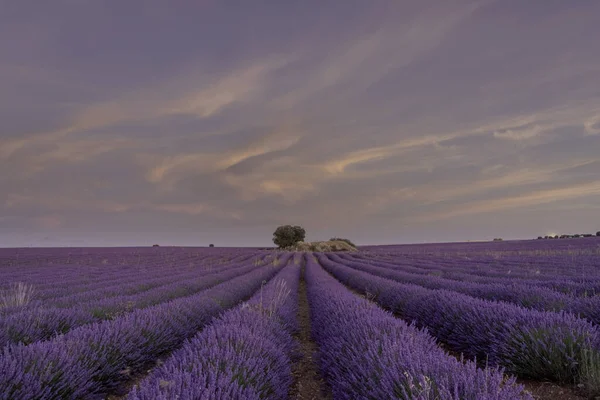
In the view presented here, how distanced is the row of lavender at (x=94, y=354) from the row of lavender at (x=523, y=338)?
3.71 metres

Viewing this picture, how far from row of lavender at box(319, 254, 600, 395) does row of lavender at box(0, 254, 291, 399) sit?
12.2ft

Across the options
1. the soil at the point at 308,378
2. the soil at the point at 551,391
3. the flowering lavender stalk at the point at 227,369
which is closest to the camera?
the flowering lavender stalk at the point at 227,369

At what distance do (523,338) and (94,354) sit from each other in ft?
15.4

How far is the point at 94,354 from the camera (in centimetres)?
368

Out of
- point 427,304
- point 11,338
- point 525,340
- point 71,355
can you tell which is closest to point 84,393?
point 71,355

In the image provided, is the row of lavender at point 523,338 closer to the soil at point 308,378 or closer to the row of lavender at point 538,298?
the row of lavender at point 538,298

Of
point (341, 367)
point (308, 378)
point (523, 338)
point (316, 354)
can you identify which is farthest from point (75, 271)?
point (523, 338)

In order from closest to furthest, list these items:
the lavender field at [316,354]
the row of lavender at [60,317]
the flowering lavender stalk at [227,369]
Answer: the flowering lavender stalk at [227,369]
the lavender field at [316,354]
the row of lavender at [60,317]

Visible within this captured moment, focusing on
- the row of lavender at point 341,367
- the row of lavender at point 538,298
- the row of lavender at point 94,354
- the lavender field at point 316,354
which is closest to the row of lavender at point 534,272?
the row of lavender at point 538,298

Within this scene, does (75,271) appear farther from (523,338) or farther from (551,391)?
(551,391)

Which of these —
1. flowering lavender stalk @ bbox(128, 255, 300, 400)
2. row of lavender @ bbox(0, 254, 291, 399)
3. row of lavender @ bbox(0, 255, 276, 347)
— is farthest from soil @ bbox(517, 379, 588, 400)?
row of lavender @ bbox(0, 255, 276, 347)

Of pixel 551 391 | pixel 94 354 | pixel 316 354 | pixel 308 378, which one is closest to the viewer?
pixel 551 391

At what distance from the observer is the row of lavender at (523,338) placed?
3377mm

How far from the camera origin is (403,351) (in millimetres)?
2748
